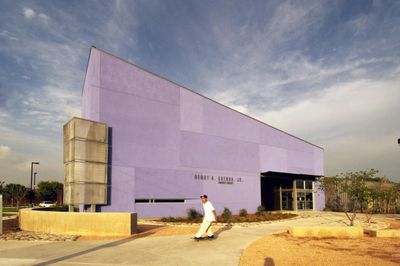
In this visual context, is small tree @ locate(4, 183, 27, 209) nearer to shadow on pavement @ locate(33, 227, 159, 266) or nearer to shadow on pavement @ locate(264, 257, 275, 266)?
shadow on pavement @ locate(33, 227, 159, 266)

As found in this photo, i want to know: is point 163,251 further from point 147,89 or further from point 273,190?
point 273,190

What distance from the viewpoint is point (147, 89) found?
25328 mm

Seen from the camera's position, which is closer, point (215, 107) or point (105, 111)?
point (105, 111)

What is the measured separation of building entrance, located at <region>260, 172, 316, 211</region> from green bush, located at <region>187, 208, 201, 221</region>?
14009mm

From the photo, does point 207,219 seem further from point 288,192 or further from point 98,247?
point 288,192

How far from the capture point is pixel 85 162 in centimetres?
2108

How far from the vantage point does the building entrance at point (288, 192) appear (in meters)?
39.0

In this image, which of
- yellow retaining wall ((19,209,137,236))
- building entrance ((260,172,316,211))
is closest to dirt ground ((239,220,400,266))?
yellow retaining wall ((19,209,137,236))

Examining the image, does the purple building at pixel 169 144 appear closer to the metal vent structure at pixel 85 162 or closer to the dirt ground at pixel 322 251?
the metal vent structure at pixel 85 162

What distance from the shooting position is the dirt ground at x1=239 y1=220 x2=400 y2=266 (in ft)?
30.3

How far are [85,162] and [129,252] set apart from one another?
11826 mm

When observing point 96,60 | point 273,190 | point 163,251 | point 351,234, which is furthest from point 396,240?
point 273,190

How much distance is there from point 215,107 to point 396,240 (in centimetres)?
1883

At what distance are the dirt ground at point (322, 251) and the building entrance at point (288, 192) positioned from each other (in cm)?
2501
